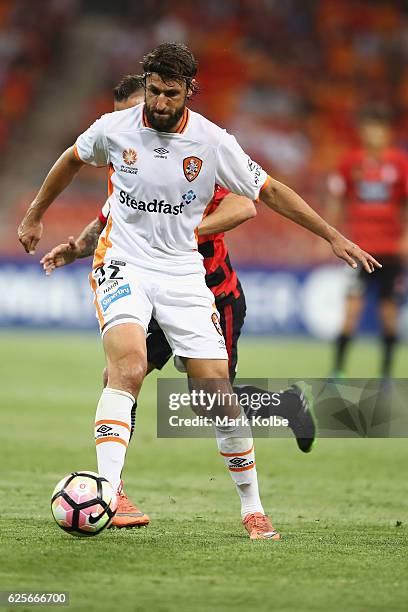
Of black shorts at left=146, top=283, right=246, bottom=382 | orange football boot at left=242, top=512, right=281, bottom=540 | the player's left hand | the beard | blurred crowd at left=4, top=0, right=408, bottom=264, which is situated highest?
blurred crowd at left=4, top=0, right=408, bottom=264

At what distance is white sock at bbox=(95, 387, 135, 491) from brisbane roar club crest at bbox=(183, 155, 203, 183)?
1059 millimetres

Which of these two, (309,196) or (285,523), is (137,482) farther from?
(309,196)

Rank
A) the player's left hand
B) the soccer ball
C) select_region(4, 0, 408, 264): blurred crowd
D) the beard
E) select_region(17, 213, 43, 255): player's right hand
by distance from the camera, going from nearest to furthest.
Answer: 1. the soccer ball
2. the beard
3. the player's left hand
4. select_region(17, 213, 43, 255): player's right hand
5. select_region(4, 0, 408, 264): blurred crowd

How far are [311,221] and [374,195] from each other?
6.64m

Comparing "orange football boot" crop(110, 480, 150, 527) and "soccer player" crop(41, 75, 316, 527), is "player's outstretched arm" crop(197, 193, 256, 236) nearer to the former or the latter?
"soccer player" crop(41, 75, 316, 527)

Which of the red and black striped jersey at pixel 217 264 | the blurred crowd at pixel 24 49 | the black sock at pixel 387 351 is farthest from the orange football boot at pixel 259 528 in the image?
the blurred crowd at pixel 24 49

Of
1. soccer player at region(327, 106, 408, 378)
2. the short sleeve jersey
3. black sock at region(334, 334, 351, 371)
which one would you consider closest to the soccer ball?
soccer player at region(327, 106, 408, 378)

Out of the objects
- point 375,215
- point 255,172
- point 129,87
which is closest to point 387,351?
point 375,215

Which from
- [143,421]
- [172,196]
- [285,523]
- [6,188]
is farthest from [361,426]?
[6,188]

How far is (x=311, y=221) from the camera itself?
5.36 metres

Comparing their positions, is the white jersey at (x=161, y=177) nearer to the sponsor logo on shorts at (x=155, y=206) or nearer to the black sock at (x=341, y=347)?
the sponsor logo on shorts at (x=155, y=206)

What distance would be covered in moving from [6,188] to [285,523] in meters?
16.5

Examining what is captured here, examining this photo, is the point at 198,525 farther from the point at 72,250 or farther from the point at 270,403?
the point at 72,250

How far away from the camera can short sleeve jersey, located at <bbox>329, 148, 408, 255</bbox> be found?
11555 mm
